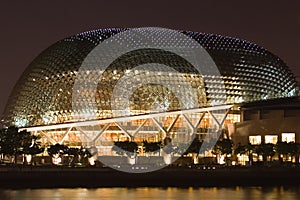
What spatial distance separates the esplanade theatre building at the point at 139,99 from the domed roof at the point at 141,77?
13 cm

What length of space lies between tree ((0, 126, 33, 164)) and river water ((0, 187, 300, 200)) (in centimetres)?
2361

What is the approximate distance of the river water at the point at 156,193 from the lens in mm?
50875

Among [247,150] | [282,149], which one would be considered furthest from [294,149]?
A: [247,150]

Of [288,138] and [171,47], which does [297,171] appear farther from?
[171,47]

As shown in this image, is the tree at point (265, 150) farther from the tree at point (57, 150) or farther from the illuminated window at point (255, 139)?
the tree at point (57, 150)

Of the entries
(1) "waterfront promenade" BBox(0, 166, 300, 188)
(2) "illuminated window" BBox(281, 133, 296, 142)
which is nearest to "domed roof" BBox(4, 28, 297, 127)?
(2) "illuminated window" BBox(281, 133, 296, 142)

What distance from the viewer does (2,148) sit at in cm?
7731

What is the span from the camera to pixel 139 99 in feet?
305

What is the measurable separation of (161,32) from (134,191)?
168 feet

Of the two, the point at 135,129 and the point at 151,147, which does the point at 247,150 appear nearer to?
the point at 151,147

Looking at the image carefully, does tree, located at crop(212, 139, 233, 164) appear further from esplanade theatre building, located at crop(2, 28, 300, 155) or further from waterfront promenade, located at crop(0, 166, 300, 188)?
waterfront promenade, located at crop(0, 166, 300, 188)

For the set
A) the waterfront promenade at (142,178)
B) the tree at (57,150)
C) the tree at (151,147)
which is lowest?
the waterfront promenade at (142,178)

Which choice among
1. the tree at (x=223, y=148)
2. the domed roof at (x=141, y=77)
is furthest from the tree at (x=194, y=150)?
the domed roof at (x=141, y=77)

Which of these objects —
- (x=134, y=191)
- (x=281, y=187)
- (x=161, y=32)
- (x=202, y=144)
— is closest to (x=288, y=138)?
(x=202, y=144)
